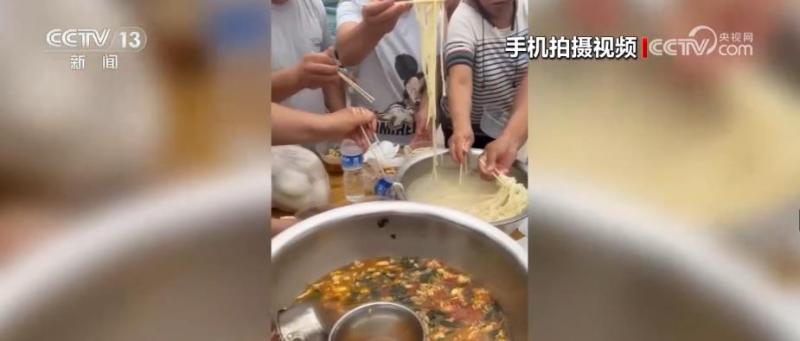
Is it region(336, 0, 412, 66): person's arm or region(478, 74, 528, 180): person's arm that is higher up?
region(336, 0, 412, 66): person's arm

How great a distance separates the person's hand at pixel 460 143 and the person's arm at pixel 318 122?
171 millimetres

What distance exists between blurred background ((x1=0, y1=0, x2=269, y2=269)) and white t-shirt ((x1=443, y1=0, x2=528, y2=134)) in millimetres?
398

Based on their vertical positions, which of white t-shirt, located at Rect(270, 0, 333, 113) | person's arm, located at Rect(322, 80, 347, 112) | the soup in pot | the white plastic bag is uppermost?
white t-shirt, located at Rect(270, 0, 333, 113)

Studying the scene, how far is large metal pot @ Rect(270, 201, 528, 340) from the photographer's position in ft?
4.76

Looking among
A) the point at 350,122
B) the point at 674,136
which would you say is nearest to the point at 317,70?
the point at 350,122

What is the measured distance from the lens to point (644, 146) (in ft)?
4.73

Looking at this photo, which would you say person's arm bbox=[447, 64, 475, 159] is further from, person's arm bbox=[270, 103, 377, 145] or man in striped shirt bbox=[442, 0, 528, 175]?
person's arm bbox=[270, 103, 377, 145]

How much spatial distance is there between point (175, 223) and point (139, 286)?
0.51ft

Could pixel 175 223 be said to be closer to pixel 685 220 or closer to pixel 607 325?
pixel 607 325

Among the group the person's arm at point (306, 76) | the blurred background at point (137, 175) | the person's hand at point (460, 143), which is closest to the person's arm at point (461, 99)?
the person's hand at point (460, 143)

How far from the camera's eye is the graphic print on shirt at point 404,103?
143 cm

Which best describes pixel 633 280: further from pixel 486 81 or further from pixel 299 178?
pixel 299 178

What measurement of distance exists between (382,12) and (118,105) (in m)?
0.58

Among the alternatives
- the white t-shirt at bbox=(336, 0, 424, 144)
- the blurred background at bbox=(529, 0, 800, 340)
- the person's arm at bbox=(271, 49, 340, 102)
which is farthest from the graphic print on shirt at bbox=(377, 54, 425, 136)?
the blurred background at bbox=(529, 0, 800, 340)
